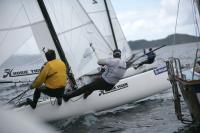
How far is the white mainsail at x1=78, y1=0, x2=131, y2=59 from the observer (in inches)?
663

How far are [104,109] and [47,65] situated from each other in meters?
2.77

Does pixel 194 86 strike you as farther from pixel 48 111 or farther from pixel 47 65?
pixel 48 111

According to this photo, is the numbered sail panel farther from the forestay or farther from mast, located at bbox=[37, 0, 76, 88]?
the forestay

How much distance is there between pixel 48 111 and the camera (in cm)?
1036

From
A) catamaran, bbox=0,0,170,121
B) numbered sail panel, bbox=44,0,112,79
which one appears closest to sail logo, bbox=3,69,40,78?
catamaran, bbox=0,0,170,121

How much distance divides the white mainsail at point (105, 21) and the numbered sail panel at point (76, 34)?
3829 mm

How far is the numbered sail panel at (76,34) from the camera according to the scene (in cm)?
1156

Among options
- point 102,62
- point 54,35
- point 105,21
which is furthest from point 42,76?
point 105,21

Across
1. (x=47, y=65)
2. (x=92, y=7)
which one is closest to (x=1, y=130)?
(x=47, y=65)

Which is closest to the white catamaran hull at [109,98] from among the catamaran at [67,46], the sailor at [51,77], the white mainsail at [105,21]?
the catamaran at [67,46]

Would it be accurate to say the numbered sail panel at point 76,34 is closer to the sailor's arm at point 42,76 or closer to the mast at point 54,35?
the mast at point 54,35

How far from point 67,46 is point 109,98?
209cm

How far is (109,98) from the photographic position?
11.2m

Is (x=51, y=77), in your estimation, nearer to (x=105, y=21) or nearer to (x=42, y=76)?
(x=42, y=76)
